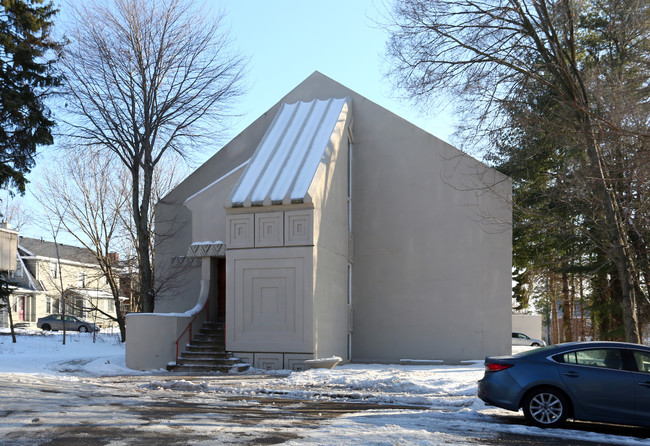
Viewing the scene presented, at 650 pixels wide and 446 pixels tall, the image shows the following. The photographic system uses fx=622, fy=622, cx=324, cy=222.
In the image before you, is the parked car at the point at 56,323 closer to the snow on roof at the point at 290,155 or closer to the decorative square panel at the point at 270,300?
the snow on roof at the point at 290,155

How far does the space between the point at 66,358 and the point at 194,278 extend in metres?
5.47

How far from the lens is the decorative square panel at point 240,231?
61.8 feet

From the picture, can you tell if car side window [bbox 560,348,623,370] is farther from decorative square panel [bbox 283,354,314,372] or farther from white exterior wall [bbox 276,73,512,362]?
white exterior wall [bbox 276,73,512,362]

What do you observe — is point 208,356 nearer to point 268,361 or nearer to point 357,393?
point 268,361

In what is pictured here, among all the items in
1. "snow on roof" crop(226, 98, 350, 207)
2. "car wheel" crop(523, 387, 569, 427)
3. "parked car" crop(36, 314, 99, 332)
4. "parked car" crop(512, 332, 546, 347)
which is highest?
"snow on roof" crop(226, 98, 350, 207)

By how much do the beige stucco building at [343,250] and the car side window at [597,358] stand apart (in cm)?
909

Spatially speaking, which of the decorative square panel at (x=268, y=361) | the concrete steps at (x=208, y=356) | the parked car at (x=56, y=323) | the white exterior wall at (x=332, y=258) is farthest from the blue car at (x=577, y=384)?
the parked car at (x=56, y=323)

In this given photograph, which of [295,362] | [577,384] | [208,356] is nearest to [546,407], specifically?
[577,384]

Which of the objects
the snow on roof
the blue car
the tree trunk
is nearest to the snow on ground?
the blue car

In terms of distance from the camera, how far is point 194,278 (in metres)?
24.8

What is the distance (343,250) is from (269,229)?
381 cm

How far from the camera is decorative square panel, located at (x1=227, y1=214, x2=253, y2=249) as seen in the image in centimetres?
1883

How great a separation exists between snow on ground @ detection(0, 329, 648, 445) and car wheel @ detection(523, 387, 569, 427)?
20 cm

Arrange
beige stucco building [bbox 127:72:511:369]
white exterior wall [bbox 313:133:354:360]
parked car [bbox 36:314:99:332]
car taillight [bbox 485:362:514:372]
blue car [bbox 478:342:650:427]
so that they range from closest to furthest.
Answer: blue car [bbox 478:342:650:427] → car taillight [bbox 485:362:514:372] → beige stucco building [bbox 127:72:511:369] → white exterior wall [bbox 313:133:354:360] → parked car [bbox 36:314:99:332]
